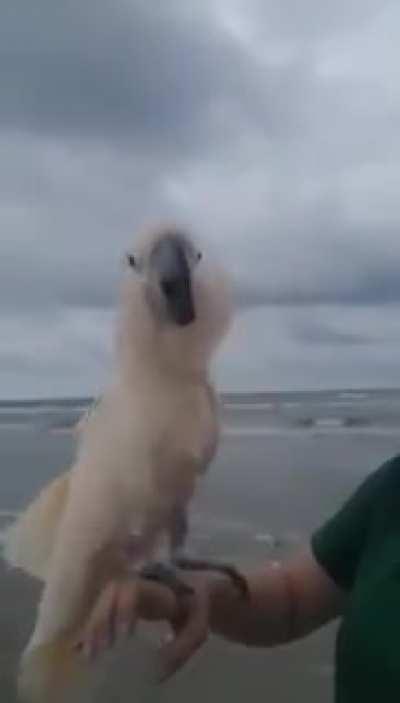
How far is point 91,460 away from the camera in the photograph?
1281mm

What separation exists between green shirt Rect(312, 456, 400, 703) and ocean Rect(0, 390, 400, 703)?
0.19 meters

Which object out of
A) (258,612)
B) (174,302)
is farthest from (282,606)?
(174,302)

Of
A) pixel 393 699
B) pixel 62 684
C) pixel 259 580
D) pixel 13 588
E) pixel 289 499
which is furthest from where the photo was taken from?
pixel 289 499

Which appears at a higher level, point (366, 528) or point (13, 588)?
point (366, 528)

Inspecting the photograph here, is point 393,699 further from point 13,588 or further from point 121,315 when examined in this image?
point 13,588

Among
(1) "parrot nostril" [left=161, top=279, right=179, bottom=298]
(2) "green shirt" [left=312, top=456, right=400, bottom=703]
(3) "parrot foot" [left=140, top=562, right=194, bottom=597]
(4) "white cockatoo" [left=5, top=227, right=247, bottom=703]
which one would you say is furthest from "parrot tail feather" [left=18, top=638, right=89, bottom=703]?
(1) "parrot nostril" [left=161, top=279, right=179, bottom=298]

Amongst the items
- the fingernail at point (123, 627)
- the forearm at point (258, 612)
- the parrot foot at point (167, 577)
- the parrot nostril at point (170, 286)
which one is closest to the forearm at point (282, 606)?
the forearm at point (258, 612)

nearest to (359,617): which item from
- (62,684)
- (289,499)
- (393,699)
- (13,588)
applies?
(393,699)

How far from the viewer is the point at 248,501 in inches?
210

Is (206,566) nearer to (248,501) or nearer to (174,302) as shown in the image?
(174,302)

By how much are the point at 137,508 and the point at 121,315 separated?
0.71ft

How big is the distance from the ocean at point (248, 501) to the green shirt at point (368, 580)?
19 cm

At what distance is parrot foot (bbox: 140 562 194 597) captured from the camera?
3.90 ft

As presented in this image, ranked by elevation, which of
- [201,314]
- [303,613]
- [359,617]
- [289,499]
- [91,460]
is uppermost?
[201,314]
